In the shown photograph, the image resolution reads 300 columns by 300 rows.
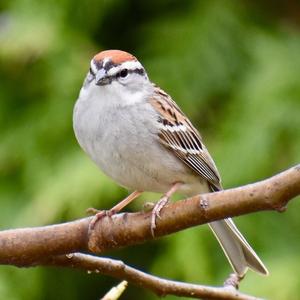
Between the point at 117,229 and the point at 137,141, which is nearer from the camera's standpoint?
the point at 117,229

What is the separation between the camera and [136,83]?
262 cm

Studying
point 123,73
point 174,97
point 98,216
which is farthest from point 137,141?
point 174,97

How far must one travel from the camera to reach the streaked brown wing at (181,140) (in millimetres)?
2607

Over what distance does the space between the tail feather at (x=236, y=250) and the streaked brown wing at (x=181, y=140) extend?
0.49 feet

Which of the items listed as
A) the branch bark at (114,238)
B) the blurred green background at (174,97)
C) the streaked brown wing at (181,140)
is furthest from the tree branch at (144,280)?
the blurred green background at (174,97)

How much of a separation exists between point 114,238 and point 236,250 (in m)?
0.55

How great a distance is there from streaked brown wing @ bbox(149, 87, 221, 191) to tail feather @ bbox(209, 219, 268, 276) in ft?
0.49

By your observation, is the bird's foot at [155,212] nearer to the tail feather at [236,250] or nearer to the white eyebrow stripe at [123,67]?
the tail feather at [236,250]

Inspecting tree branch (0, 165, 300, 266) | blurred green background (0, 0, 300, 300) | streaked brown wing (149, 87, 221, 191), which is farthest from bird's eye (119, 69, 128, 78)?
blurred green background (0, 0, 300, 300)

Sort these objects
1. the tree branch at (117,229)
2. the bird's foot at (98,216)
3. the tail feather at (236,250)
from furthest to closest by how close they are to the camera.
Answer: the tail feather at (236,250), the bird's foot at (98,216), the tree branch at (117,229)

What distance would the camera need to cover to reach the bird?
2406mm

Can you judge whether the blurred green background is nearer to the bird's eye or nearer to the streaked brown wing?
the streaked brown wing

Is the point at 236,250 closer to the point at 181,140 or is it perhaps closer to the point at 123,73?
the point at 181,140

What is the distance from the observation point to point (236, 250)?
8.11 ft
